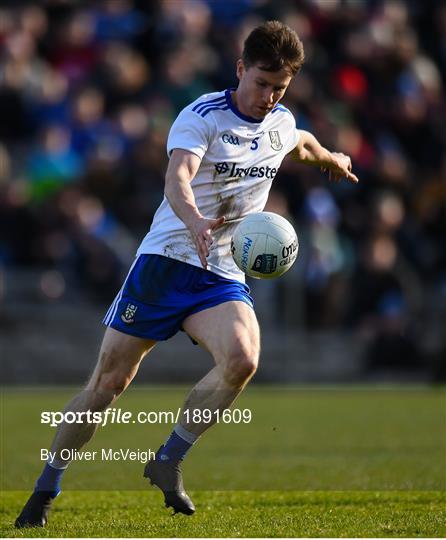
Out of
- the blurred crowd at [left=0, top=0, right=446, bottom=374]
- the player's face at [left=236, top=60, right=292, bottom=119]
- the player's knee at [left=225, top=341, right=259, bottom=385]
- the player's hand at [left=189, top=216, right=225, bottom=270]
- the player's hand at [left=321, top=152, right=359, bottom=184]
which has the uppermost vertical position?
the player's face at [left=236, top=60, right=292, bottom=119]

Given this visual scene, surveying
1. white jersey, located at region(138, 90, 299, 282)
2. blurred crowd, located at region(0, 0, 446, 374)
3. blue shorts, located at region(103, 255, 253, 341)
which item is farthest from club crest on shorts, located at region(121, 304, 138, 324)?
blurred crowd, located at region(0, 0, 446, 374)

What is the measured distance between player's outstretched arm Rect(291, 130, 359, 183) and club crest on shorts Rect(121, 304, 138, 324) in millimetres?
1375

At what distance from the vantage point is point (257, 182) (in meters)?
6.59

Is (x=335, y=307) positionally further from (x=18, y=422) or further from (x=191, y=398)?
(x=191, y=398)

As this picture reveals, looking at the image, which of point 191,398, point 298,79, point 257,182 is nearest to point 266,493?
point 191,398

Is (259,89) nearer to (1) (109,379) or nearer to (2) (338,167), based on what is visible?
(2) (338,167)

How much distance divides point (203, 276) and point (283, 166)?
967 cm

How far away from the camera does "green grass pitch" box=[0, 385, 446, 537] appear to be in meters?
6.22

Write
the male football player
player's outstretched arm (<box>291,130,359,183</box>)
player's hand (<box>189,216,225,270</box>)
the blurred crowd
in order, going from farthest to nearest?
the blurred crowd, player's outstretched arm (<box>291,130,359,183</box>), the male football player, player's hand (<box>189,216,225,270</box>)

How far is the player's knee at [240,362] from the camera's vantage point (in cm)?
605

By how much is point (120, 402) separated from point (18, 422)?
1.85 metres

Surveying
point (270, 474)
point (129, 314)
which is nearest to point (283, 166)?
point (270, 474)

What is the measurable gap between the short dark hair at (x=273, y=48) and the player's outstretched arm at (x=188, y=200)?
0.62m

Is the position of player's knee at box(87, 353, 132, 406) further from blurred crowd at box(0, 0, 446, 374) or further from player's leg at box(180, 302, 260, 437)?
blurred crowd at box(0, 0, 446, 374)
